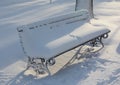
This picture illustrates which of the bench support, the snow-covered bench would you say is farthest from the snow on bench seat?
the bench support

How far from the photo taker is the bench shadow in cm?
660

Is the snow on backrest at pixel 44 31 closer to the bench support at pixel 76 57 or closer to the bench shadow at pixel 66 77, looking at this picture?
the bench support at pixel 76 57

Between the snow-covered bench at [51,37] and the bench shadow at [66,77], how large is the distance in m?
0.31

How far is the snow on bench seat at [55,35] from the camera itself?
6.78 meters

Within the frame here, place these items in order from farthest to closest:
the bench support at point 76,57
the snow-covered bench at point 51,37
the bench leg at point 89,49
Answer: the bench leg at point 89,49
the bench support at point 76,57
the snow-covered bench at point 51,37

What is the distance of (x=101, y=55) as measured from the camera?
8188 mm

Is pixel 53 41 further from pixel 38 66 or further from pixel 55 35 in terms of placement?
pixel 38 66

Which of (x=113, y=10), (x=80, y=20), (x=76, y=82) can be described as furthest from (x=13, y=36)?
(x=113, y=10)

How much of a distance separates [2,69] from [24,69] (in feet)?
1.58

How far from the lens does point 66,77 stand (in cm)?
684

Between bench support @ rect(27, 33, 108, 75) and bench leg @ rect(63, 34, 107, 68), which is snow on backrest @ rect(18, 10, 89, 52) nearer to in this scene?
bench support @ rect(27, 33, 108, 75)

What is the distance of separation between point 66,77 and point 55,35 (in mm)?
1039

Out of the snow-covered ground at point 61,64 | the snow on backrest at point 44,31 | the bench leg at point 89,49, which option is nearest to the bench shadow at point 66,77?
the snow-covered ground at point 61,64

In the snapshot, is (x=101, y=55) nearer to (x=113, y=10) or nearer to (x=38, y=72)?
(x=38, y=72)
